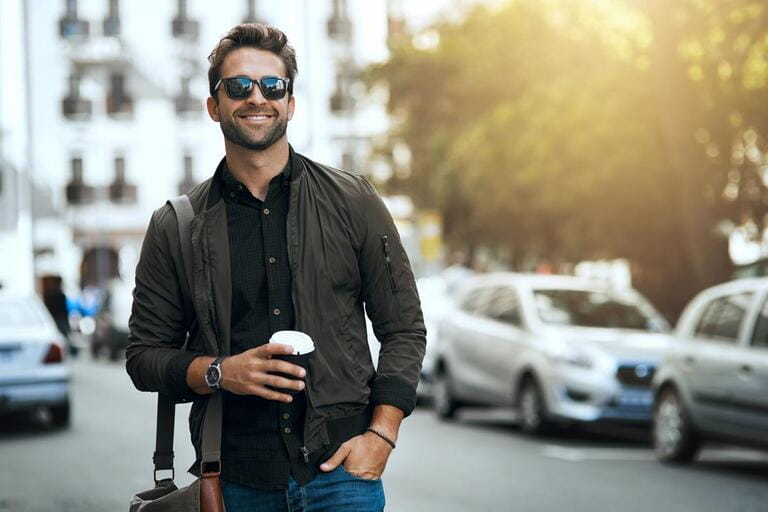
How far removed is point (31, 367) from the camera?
16.3m

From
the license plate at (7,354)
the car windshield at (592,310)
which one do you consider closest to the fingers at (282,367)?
the car windshield at (592,310)

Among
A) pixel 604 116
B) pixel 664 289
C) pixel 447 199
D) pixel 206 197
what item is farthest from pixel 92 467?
pixel 447 199

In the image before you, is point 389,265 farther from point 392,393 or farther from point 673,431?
point 673,431

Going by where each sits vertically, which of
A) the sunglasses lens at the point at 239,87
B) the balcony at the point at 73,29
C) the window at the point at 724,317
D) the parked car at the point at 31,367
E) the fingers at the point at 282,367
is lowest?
the parked car at the point at 31,367

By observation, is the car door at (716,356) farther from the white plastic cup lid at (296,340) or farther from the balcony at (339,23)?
the balcony at (339,23)

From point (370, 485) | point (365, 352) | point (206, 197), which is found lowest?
point (370, 485)

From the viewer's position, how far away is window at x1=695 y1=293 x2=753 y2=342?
12523 mm

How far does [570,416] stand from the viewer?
15.0 meters

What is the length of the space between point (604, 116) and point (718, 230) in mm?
3681

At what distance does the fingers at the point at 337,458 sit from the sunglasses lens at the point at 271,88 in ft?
2.70

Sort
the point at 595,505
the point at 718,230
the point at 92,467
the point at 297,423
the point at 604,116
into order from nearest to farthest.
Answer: the point at 297,423, the point at 595,505, the point at 92,467, the point at 718,230, the point at 604,116

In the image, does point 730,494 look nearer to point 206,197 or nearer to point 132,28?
point 206,197

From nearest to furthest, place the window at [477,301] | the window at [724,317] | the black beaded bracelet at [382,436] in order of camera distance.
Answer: the black beaded bracelet at [382,436] < the window at [724,317] < the window at [477,301]

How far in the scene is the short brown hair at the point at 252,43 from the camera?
12.4 ft
